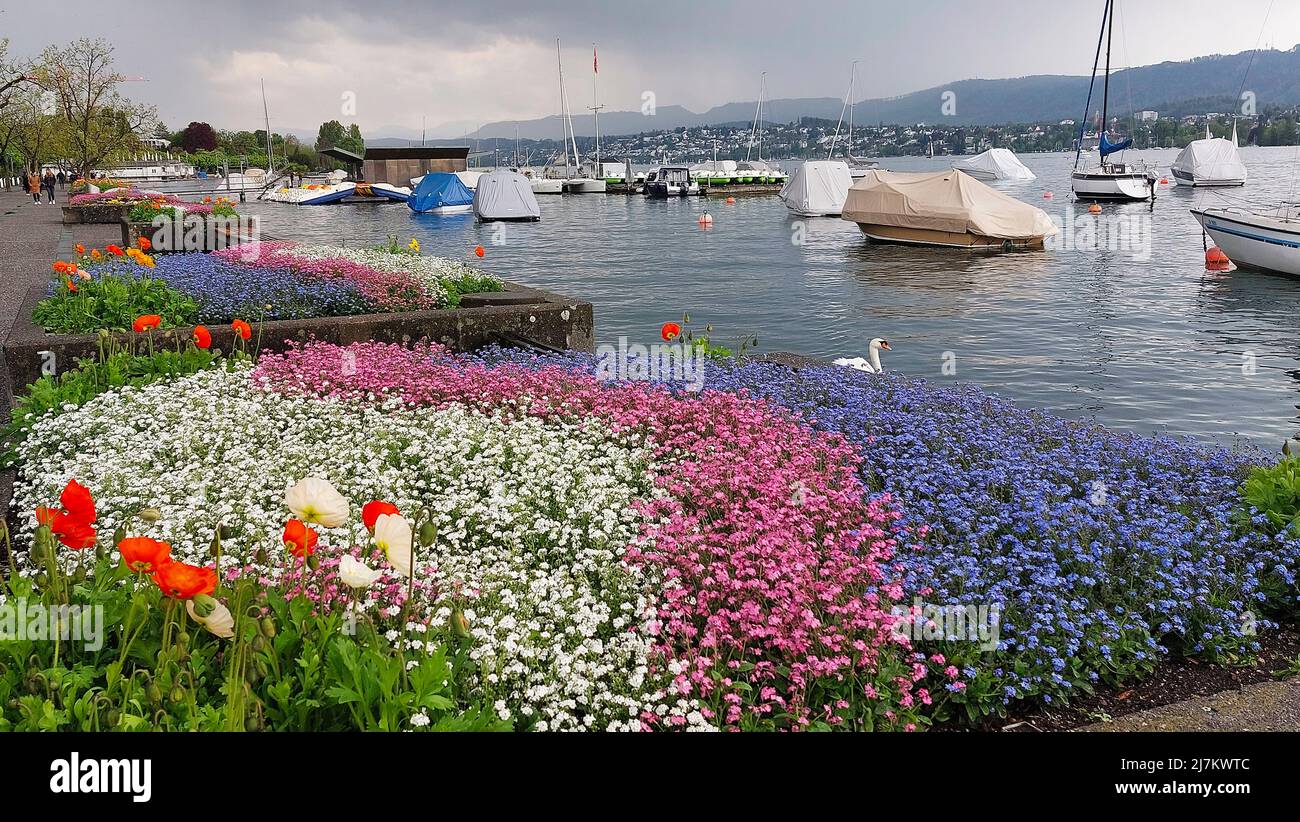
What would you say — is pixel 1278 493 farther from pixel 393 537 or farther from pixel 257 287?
pixel 257 287

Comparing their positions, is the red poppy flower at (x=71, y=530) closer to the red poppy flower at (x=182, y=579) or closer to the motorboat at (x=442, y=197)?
the red poppy flower at (x=182, y=579)

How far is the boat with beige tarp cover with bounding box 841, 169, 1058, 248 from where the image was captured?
34219 mm

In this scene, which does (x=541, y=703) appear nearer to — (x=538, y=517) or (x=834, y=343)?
(x=538, y=517)

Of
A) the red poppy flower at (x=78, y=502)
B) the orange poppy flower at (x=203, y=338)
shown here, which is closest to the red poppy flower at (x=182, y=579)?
the red poppy flower at (x=78, y=502)

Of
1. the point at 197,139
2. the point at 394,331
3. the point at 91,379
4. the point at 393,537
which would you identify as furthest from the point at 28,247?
the point at 197,139

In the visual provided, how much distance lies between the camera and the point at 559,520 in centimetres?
554

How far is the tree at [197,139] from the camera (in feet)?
491

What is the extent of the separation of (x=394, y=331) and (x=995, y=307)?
17.6m

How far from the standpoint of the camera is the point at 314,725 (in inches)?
125

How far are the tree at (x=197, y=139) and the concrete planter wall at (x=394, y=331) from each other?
158902 millimetres

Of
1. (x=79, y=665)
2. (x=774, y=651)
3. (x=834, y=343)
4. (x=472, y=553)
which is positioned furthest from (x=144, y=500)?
(x=834, y=343)

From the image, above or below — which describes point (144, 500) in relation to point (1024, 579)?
above

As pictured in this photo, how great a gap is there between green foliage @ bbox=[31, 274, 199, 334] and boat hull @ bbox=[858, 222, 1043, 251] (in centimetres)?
3019

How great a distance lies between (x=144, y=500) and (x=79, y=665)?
8.16 feet
